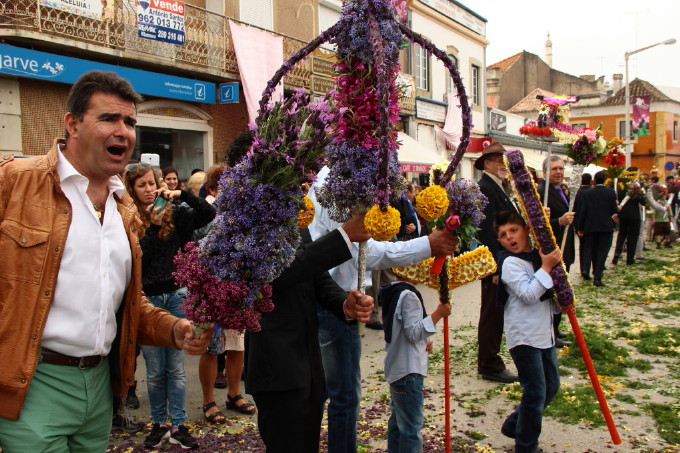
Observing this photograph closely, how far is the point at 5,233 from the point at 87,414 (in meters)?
0.82

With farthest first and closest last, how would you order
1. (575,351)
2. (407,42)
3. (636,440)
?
(575,351), (636,440), (407,42)

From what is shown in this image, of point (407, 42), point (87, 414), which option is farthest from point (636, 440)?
point (87, 414)

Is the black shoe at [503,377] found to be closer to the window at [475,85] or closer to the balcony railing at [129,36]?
the balcony railing at [129,36]

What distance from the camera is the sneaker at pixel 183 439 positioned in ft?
14.0

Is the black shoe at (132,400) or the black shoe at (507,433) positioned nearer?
the black shoe at (507,433)

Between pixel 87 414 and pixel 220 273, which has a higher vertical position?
pixel 220 273

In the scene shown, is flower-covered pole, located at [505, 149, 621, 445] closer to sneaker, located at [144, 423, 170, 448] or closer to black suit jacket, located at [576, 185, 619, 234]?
sneaker, located at [144, 423, 170, 448]

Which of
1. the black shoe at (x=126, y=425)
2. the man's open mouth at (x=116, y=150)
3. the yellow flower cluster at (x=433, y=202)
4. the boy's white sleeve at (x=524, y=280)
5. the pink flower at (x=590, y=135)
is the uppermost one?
the pink flower at (x=590, y=135)

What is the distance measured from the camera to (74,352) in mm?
2287

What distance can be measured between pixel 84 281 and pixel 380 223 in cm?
131

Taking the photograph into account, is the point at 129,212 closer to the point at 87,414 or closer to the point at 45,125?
the point at 87,414

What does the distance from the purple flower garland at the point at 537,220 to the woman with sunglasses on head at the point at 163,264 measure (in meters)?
2.33

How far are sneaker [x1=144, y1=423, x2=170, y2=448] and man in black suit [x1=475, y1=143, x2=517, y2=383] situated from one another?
3.17 m

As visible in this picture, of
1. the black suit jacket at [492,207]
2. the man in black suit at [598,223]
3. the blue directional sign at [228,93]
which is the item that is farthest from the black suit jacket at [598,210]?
the blue directional sign at [228,93]
